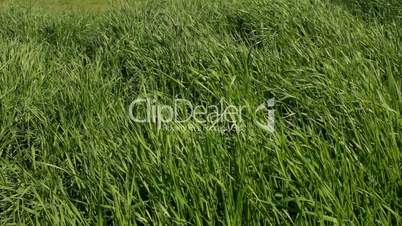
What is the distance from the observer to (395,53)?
9.59 feet

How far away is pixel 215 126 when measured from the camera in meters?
2.27

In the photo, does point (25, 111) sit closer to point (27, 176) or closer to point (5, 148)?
point (5, 148)

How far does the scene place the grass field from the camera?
5.76ft

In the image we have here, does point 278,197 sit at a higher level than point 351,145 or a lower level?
lower

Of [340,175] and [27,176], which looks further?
[27,176]

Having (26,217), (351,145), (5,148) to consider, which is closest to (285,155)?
(351,145)

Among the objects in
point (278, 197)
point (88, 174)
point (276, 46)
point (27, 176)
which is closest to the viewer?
point (278, 197)

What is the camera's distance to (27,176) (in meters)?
2.17

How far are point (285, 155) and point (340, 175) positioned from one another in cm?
22

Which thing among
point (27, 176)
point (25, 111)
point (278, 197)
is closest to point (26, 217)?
point (27, 176)

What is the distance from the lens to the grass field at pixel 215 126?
1757mm

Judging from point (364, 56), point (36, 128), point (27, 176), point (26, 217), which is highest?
point (364, 56)

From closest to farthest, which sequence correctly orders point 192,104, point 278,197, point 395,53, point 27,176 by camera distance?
point 278,197, point 27,176, point 192,104, point 395,53

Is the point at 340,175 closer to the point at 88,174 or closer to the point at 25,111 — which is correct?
the point at 88,174
